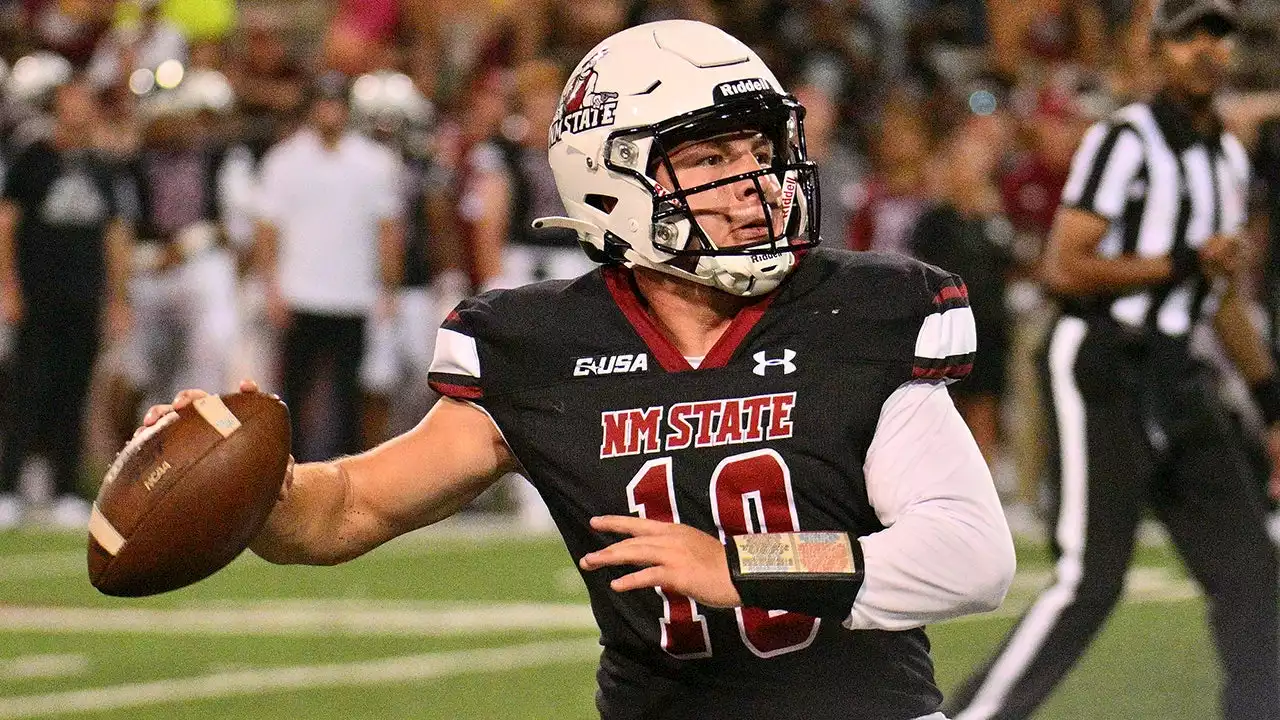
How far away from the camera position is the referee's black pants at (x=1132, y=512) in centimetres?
426

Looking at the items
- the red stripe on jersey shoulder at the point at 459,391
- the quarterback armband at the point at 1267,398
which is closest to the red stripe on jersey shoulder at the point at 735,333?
the red stripe on jersey shoulder at the point at 459,391

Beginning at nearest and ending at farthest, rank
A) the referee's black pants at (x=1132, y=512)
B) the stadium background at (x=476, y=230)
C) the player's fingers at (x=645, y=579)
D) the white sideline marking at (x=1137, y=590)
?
the player's fingers at (x=645, y=579), the referee's black pants at (x=1132, y=512), the stadium background at (x=476, y=230), the white sideline marking at (x=1137, y=590)

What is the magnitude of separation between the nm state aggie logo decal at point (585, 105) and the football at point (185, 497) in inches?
25.7

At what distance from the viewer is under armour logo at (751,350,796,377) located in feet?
9.06

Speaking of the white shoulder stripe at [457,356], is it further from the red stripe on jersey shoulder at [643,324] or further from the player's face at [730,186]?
the player's face at [730,186]

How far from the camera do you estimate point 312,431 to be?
1001cm

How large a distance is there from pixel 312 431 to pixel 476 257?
125 cm

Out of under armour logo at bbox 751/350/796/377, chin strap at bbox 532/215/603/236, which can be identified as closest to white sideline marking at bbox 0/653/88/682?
chin strap at bbox 532/215/603/236

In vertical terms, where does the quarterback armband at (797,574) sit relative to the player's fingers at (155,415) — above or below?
below

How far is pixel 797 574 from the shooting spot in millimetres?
2520

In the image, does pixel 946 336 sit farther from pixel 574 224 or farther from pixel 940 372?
pixel 574 224

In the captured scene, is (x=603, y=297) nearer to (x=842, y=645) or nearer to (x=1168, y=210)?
(x=842, y=645)

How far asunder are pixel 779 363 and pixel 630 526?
378 mm

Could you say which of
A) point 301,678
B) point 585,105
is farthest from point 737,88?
point 301,678
